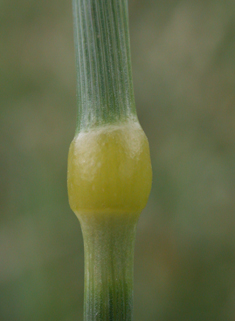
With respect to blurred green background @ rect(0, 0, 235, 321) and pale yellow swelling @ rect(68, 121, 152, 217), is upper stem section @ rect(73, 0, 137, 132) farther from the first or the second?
blurred green background @ rect(0, 0, 235, 321)

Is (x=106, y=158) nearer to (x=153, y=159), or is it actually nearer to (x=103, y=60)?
(x=103, y=60)

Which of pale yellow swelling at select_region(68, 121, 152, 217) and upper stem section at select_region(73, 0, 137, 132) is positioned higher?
upper stem section at select_region(73, 0, 137, 132)

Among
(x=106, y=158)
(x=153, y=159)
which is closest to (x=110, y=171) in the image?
(x=106, y=158)

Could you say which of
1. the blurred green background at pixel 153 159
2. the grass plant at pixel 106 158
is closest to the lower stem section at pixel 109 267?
the grass plant at pixel 106 158

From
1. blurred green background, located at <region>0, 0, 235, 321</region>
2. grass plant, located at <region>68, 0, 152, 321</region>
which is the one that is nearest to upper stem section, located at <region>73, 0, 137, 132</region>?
grass plant, located at <region>68, 0, 152, 321</region>

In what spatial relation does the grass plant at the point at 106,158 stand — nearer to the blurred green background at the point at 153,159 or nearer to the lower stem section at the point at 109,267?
the lower stem section at the point at 109,267

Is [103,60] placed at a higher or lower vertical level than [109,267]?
higher

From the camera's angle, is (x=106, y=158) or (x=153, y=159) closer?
(x=106, y=158)

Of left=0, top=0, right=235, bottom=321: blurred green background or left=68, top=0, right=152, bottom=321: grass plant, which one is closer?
left=68, top=0, right=152, bottom=321: grass plant

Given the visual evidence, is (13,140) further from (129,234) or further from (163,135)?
(129,234)
